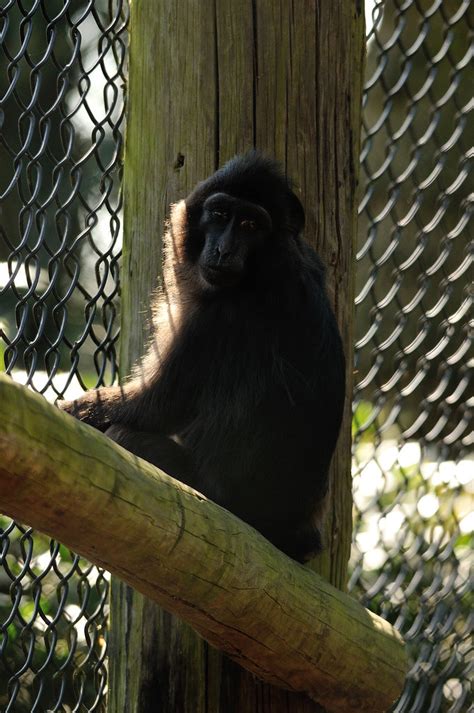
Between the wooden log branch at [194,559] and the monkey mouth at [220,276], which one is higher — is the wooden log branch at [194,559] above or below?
below

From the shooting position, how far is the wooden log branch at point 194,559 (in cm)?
184

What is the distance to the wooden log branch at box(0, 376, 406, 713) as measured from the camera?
184 centimetres

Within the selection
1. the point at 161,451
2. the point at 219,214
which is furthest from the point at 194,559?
the point at 219,214

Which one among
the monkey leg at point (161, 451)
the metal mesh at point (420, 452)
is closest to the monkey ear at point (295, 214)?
the monkey leg at point (161, 451)

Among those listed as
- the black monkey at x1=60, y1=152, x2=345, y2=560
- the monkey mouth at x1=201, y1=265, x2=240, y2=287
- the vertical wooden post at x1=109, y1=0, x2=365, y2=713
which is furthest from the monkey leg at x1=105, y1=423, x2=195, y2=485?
the monkey mouth at x1=201, y1=265, x2=240, y2=287

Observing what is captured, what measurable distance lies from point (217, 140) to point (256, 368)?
673 mm

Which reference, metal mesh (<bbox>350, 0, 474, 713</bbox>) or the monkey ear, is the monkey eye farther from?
metal mesh (<bbox>350, 0, 474, 713</bbox>)

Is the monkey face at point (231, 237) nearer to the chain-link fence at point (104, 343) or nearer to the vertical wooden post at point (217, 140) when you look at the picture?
the vertical wooden post at point (217, 140)

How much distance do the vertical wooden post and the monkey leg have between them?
0.22 m

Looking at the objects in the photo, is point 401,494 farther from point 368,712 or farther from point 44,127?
point 44,127

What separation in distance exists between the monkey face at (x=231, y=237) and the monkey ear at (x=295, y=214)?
0.07 metres

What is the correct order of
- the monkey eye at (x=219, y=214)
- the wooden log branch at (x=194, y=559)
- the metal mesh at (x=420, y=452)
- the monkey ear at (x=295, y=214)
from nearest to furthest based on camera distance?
the wooden log branch at (x=194, y=559) < the monkey ear at (x=295, y=214) < the monkey eye at (x=219, y=214) < the metal mesh at (x=420, y=452)

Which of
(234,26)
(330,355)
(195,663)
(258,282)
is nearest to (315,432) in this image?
(330,355)

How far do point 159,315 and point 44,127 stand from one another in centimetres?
67
